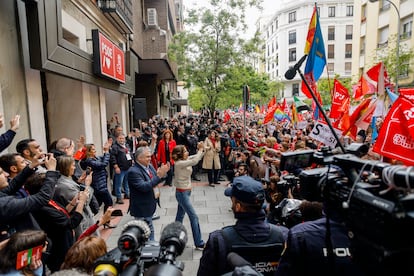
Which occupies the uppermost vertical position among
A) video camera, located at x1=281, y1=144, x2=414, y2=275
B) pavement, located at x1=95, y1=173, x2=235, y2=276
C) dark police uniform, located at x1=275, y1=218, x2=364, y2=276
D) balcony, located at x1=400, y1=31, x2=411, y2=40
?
balcony, located at x1=400, y1=31, x2=411, y2=40

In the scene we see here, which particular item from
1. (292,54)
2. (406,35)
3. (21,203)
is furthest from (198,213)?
(292,54)

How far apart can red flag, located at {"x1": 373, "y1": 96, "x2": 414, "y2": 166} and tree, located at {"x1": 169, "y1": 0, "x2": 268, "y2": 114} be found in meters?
12.0

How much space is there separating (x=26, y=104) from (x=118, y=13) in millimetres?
4585

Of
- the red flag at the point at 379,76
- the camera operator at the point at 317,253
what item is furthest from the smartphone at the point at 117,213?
the red flag at the point at 379,76

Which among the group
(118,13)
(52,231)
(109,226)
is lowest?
(109,226)

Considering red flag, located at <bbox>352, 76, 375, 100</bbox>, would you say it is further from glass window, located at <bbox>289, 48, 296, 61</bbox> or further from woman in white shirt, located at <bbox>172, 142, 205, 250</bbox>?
glass window, located at <bbox>289, 48, 296, 61</bbox>

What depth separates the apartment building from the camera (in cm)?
2162

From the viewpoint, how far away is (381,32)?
25875 millimetres

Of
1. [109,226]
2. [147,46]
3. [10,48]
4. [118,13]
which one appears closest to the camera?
[10,48]

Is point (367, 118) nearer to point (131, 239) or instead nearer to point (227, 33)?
point (131, 239)

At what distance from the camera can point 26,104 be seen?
490 centimetres

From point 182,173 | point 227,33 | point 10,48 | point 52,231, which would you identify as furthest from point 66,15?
point 227,33

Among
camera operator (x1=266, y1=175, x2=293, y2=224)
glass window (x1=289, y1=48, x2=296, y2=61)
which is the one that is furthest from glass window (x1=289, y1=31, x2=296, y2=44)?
camera operator (x1=266, y1=175, x2=293, y2=224)

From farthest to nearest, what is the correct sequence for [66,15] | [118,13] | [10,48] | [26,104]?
[118,13]
[66,15]
[26,104]
[10,48]
